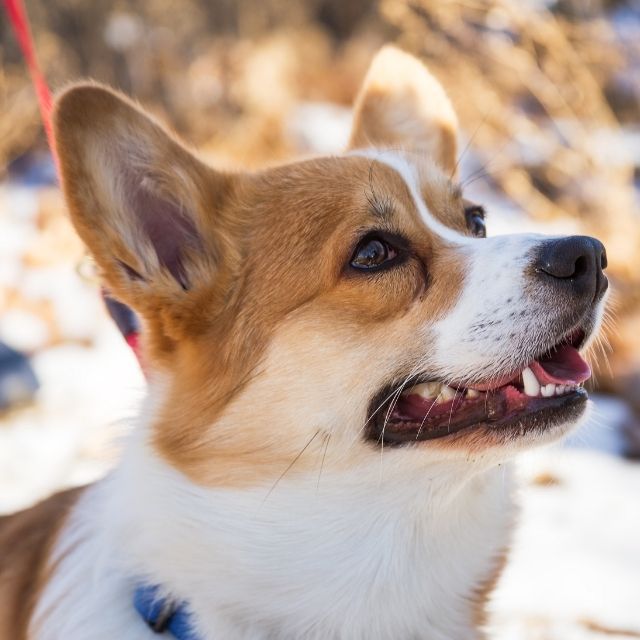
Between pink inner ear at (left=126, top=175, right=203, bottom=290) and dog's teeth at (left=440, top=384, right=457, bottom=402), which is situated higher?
pink inner ear at (left=126, top=175, right=203, bottom=290)

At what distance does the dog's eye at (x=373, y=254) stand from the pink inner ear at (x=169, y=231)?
458mm

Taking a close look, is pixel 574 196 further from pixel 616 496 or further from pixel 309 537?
pixel 309 537

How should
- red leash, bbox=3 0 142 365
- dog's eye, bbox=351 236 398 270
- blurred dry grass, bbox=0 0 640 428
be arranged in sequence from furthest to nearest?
1. blurred dry grass, bbox=0 0 640 428
2. red leash, bbox=3 0 142 365
3. dog's eye, bbox=351 236 398 270

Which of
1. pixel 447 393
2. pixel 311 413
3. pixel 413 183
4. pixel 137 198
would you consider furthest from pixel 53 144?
pixel 447 393

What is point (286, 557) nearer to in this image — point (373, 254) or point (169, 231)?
point (373, 254)

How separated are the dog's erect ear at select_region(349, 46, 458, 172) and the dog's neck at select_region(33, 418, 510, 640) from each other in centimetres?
141

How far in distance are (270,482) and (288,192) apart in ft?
2.84

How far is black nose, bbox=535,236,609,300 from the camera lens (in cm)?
201

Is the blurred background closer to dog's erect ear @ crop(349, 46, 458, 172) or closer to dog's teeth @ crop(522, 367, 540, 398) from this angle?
dog's erect ear @ crop(349, 46, 458, 172)

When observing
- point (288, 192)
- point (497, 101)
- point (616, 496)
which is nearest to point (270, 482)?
point (288, 192)

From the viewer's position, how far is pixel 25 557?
246 cm

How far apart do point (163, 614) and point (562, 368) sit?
1.19 m

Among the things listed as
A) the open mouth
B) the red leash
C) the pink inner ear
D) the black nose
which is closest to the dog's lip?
the open mouth

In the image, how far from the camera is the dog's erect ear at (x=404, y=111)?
120 inches
